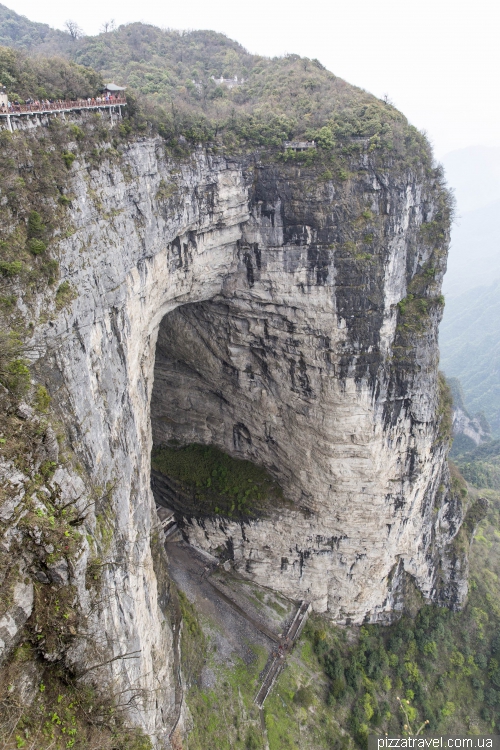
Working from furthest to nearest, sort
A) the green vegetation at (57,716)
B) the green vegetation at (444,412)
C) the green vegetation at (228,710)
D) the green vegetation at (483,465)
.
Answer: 1. the green vegetation at (483,465)
2. the green vegetation at (444,412)
3. the green vegetation at (228,710)
4. the green vegetation at (57,716)

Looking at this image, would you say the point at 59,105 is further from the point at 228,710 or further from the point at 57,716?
the point at 228,710

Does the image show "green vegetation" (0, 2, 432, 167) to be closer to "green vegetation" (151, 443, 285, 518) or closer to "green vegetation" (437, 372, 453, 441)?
"green vegetation" (437, 372, 453, 441)

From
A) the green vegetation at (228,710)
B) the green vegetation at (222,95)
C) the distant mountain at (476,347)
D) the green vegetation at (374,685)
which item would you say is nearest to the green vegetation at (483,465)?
the green vegetation at (374,685)

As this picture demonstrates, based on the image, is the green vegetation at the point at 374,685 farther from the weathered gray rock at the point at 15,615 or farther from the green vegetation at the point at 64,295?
the green vegetation at the point at 64,295

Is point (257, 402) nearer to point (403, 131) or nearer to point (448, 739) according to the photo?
point (403, 131)

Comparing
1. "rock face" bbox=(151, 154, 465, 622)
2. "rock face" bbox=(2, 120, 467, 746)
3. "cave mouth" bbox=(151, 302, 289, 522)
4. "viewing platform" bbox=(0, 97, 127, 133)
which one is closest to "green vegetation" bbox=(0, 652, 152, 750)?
"rock face" bbox=(2, 120, 467, 746)
